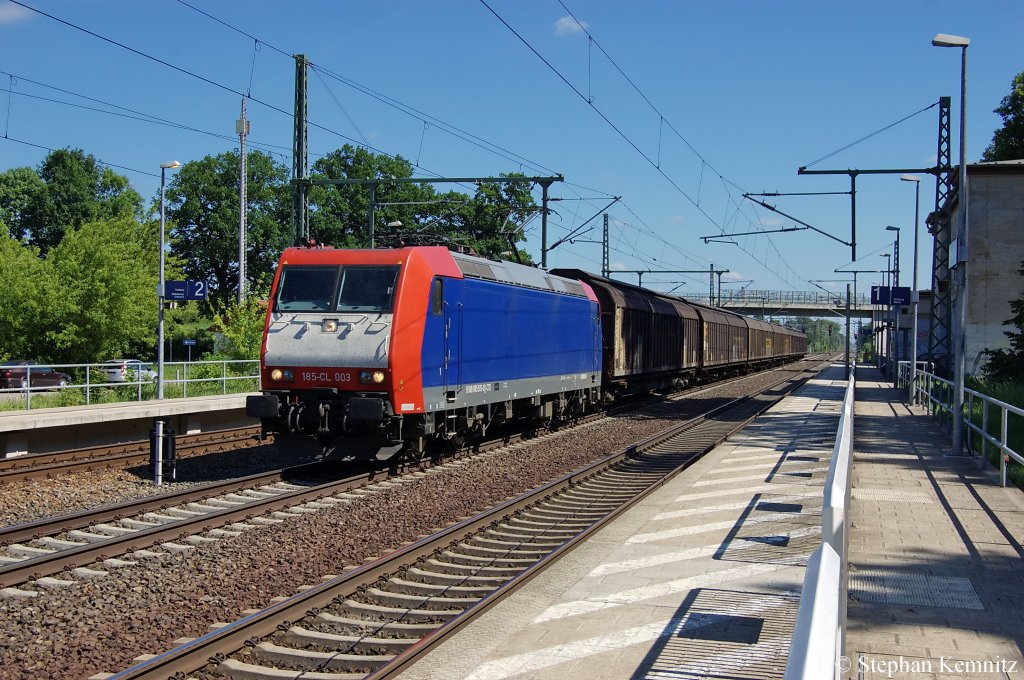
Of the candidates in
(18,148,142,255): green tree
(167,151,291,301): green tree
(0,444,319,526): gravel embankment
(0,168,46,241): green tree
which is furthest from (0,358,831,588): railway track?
(0,168,46,241): green tree

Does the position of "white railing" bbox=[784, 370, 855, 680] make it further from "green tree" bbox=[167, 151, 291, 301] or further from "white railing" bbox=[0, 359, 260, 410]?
"green tree" bbox=[167, 151, 291, 301]

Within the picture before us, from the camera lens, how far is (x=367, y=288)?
42.9ft

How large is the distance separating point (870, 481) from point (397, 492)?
624cm

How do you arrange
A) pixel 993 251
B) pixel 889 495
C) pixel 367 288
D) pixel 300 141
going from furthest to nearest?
1. pixel 993 251
2. pixel 300 141
3. pixel 367 288
4. pixel 889 495

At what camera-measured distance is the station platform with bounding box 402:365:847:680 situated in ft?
18.1

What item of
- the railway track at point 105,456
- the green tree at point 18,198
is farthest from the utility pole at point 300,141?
the green tree at point 18,198

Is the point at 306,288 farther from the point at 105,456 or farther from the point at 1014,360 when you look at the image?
the point at 1014,360

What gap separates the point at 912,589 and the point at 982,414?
1067 cm

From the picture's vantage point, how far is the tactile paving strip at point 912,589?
647 cm

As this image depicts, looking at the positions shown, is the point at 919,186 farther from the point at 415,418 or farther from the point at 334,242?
the point at 334,242

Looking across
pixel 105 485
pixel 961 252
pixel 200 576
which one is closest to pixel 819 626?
pixel 200 576

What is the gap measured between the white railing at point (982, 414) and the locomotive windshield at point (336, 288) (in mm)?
8047

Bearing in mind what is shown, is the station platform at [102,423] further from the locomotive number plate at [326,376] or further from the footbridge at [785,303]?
the footbridge at [785,303]

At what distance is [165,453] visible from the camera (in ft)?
45.6
